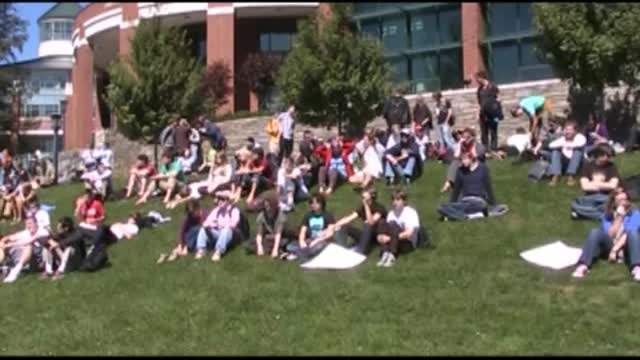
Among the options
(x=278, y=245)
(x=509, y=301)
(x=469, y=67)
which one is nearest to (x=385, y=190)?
(x=278, y=245)

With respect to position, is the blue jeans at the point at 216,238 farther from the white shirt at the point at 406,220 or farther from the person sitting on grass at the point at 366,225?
the white shirt at the point at 406,220

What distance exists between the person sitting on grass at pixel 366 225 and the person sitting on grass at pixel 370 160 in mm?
4793

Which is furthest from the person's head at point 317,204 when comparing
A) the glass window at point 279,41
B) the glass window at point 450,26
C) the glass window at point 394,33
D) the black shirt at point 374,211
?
the glass window at point 279,41

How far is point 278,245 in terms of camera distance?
15.2 meters

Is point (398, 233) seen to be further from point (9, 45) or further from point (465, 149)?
point (9, 45)

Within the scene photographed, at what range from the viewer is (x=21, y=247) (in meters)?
16.5

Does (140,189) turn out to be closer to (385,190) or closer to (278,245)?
(385,190)

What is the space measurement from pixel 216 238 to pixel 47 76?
222 feet

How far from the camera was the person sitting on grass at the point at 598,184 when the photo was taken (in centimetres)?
1481

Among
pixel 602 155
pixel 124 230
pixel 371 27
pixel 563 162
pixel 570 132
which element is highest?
pixel 371 27

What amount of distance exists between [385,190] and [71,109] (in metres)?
46.8


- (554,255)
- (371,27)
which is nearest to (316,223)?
(554,255)

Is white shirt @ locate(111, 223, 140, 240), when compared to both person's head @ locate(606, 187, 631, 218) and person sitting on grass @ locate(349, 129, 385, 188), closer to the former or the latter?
person sitting on grass @ locate(349, 129, 385, 188)

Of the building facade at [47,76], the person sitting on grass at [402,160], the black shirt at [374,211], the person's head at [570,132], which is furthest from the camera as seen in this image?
the building facade at [47,76]
